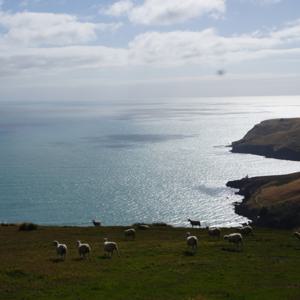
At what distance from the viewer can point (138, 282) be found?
28.8 m

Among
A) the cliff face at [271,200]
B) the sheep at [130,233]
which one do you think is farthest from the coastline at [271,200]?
the sheep at [130,233]

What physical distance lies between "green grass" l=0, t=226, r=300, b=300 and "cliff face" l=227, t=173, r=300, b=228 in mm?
61063

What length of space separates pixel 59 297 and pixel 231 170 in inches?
6919

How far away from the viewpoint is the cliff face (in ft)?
347

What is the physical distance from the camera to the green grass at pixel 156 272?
26.4 m

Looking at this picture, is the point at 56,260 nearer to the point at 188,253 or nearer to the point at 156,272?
the point at 156,272

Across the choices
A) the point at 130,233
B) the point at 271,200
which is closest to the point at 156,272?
the point at 130,233

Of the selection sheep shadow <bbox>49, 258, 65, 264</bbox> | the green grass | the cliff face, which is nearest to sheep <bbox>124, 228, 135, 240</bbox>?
the green grass

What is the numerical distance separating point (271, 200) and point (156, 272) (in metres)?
101

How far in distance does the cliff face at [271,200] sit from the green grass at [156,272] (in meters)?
61.1

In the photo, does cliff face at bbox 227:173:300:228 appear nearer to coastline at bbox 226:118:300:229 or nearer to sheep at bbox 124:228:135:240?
coastline at bbox 226:118:300:229

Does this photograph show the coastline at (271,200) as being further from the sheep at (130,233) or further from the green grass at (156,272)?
the green grass at (156,272)

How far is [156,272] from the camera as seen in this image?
31.6 m

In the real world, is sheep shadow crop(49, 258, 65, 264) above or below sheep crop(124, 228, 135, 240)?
above
